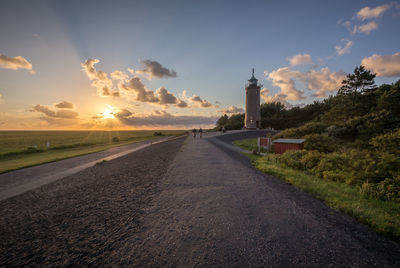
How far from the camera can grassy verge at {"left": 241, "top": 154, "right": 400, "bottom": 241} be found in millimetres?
3877

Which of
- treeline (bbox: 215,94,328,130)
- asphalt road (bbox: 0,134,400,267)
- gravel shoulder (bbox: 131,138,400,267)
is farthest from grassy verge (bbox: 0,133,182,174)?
treeline (bbox: 215,94,328,130)

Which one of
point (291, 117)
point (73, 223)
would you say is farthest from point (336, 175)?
point (291, 117)

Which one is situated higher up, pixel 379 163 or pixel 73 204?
pixel 379 163

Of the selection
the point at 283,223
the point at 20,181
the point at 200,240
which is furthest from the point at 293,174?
the point at 20,181

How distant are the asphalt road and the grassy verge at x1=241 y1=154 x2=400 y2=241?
372 millimetres

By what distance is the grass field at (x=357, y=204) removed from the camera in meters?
3.88

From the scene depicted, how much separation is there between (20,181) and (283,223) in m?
14.5

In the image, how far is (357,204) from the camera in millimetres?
4848

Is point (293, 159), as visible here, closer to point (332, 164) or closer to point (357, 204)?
point (332, 164)

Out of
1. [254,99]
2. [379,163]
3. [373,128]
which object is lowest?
[379,163]

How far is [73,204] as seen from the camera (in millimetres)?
5660

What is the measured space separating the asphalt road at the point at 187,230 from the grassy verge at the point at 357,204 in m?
0.37

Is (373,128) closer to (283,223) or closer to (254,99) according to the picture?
(283,223)

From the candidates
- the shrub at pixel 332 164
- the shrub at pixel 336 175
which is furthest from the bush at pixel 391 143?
the shrub at pixel 336 175
